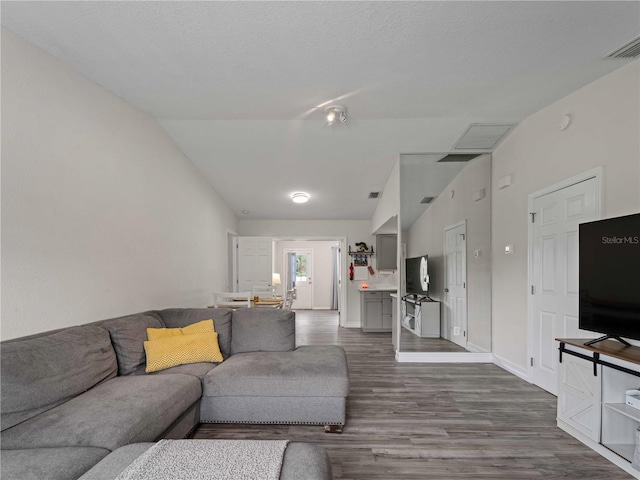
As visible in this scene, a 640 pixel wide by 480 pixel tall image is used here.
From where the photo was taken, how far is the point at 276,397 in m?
2.49

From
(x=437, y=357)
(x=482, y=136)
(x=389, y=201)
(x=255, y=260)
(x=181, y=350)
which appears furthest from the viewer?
(x=255, y=260)

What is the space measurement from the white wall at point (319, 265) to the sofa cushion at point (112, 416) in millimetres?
8128

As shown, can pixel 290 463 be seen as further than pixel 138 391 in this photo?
No

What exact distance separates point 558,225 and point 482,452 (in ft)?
7.26

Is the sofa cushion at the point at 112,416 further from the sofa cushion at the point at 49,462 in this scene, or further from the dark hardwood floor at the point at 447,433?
the dark hardwood floor at the point at 447,433

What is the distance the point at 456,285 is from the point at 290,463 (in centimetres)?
395

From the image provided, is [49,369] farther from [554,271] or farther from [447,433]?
[554,271]

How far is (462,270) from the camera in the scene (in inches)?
181

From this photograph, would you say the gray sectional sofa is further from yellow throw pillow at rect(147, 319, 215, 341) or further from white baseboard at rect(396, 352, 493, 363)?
white baseboard at rect(396, 352, 493, 363)

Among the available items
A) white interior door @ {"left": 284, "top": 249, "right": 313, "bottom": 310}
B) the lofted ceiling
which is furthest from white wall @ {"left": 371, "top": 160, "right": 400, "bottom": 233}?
white interior door @ {"left": 284, "top": 249, "right": 313, "bottom": 310}

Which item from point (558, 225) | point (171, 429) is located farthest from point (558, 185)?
point (171, 429)

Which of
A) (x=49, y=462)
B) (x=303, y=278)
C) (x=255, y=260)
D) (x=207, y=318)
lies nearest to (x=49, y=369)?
(x=49, y=462)

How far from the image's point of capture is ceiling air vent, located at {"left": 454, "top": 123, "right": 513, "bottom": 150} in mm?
3803

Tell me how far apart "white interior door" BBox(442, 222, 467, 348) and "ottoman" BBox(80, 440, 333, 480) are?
3.65m
